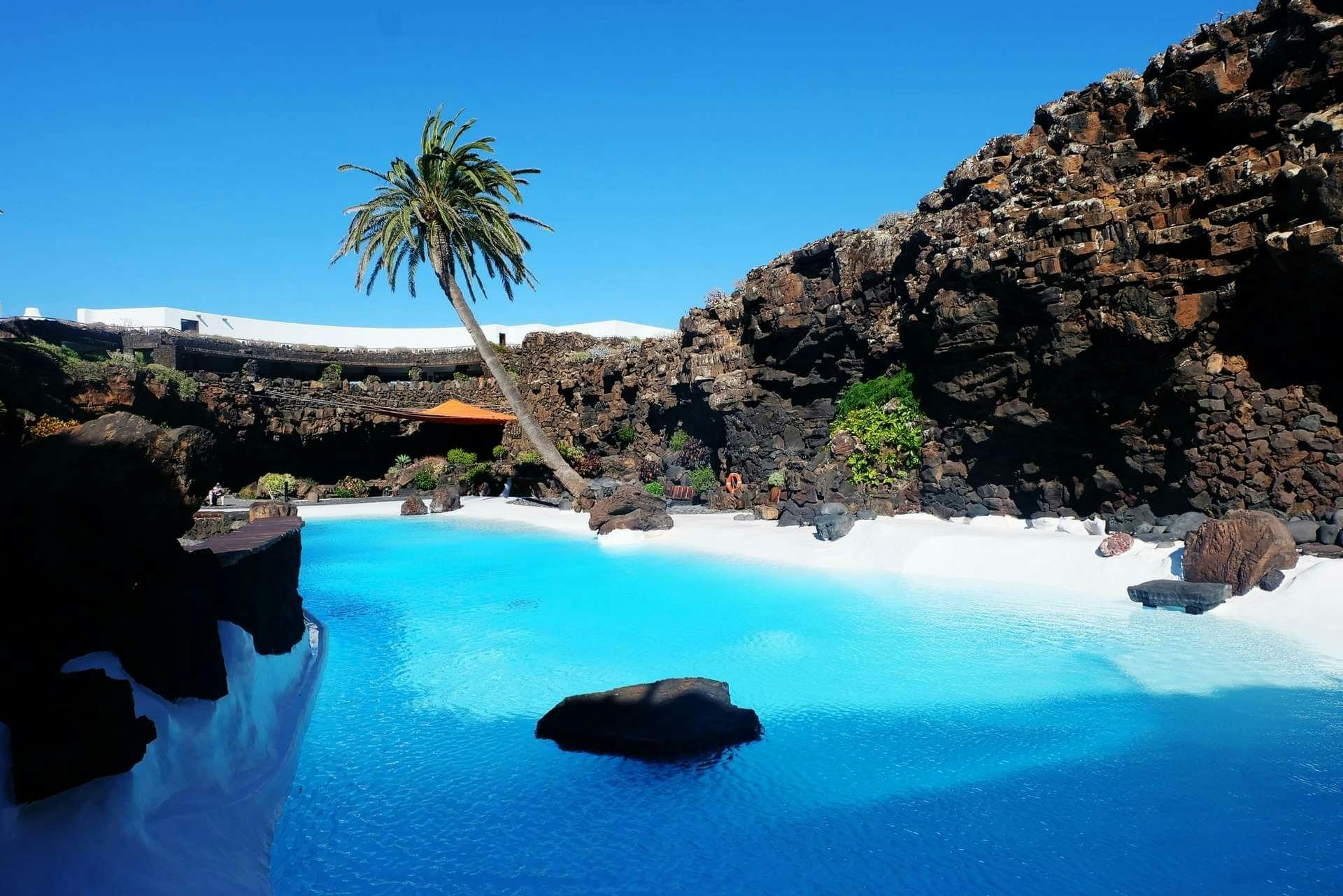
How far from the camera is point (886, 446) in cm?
1778

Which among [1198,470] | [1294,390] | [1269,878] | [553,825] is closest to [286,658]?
[553,825]

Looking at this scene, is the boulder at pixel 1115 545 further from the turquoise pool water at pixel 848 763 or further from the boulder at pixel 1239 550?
the turquoise pool water at pixel 848 763

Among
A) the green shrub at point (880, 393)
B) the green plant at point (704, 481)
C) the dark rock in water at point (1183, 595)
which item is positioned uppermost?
the green shrub at point (880, 393)

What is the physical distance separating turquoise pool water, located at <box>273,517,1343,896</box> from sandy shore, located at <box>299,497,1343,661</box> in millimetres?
595

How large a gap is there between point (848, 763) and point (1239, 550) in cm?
689

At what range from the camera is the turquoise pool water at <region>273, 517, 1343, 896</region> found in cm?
438

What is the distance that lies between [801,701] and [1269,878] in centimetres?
A: 365

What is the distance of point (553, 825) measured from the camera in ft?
16.3

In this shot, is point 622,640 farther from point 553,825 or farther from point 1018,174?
point 1018,174

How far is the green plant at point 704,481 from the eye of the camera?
22938mm

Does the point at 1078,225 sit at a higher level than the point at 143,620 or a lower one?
higher

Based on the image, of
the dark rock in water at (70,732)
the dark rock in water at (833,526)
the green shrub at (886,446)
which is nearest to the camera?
the dark rock in water at (70,732)

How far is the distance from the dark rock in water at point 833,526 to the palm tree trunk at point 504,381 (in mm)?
9462

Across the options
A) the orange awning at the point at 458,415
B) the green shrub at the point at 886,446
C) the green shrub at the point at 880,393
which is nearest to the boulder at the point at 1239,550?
the green shrub at the point at 886,446
